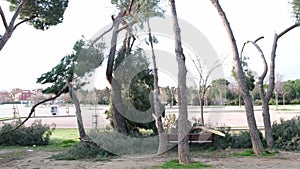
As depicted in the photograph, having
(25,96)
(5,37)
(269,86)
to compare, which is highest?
(5,37)

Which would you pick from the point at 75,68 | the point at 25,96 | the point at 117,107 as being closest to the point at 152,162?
the point at 117,107

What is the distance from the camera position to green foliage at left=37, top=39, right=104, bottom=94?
518 inches

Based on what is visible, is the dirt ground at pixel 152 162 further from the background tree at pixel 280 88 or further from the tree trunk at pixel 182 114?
the background tree at pixel 280 88

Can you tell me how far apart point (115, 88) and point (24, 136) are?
173 inches

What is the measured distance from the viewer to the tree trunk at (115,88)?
13.2 meters

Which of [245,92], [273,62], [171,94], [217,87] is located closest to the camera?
[245,92]

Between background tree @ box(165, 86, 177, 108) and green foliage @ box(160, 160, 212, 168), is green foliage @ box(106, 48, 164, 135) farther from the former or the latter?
green foliage @ box(160, 160, 212, 168)

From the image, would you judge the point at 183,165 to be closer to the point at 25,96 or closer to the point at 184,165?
the point at 184,165

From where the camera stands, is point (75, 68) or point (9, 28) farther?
point (75, 68)

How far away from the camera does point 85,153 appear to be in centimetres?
1051

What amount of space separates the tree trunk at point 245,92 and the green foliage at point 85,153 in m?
4.26

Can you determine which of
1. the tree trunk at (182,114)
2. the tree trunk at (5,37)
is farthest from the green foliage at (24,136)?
the tree trunk at (182,114)

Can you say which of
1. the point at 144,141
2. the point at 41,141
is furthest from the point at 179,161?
the point at 41,141

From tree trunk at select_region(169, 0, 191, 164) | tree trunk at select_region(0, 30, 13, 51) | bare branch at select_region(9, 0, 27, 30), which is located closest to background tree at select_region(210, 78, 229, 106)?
tree trunk at select_region(169, 0, 191, 164)
